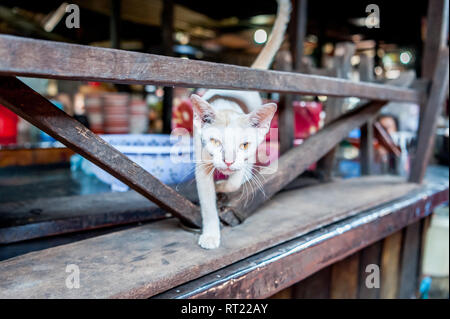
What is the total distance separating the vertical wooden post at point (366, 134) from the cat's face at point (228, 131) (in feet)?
5.57

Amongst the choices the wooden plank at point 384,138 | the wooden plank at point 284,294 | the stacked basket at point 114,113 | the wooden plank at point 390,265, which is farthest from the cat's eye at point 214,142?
the stacked basket at point 114,113

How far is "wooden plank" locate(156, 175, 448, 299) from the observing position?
1091 millimetres

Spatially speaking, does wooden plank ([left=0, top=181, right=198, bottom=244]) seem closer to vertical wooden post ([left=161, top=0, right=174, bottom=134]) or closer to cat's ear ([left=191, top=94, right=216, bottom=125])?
cat's ear ([left=191, top=94, right=216, bottom=125])

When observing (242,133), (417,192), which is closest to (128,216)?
(242,133)

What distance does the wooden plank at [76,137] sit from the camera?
0.91m

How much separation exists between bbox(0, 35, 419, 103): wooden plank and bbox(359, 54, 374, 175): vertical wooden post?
4.68ft

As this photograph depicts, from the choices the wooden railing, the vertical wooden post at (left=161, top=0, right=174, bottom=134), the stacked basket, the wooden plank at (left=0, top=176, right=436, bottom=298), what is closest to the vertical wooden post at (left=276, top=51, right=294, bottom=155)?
the wooden railing

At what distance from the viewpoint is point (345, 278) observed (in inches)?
78.8

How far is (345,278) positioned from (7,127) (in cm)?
337

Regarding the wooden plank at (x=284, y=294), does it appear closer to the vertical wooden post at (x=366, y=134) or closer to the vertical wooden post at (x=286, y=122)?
the vertical wooden post at (x=286, y=122)

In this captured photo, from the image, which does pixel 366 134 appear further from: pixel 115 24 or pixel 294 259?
pixel 115 24

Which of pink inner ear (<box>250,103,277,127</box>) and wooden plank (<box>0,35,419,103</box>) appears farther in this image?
pink inner ear (<box>250,103,277,127</box>)

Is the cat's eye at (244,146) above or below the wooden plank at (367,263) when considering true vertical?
above

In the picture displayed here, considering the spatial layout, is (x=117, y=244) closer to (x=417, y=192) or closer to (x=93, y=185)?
(x=93, y=185)
